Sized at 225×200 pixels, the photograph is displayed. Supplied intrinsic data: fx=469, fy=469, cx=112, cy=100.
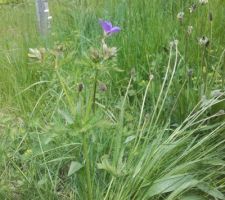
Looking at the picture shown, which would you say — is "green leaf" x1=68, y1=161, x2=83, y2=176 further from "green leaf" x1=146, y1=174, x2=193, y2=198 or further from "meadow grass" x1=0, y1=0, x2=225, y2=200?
"green leaf" x1=146, y1=174, x2=193, y2=198

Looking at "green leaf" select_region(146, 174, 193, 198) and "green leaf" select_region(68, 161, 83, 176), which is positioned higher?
"green leaf" select_region(68, 161, 83, 176)

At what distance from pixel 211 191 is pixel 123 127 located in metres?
0.38

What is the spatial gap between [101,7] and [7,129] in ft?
5.33

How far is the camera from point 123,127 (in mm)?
1673

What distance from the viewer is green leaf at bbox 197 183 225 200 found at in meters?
1.49

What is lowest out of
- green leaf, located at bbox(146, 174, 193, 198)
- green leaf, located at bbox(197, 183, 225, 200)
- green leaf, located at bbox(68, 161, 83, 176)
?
green leaf, located at bbox(197, 183, 225, 200)

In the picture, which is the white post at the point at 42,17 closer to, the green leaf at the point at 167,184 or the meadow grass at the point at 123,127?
the meadow grass at the point at 123,127

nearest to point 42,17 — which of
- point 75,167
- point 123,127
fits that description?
point 123,127

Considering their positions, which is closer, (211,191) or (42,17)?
(211,191)

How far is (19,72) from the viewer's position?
2.58 metres

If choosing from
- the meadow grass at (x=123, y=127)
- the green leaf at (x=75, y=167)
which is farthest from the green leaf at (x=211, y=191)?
the green leaf at (x=75, y=167)

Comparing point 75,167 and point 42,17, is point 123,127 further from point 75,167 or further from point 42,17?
point 42,17

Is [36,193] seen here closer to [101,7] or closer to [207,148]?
[207,148]

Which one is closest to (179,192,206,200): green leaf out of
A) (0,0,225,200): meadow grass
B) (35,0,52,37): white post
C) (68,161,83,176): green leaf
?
(0,0,225,200): meadow grass
